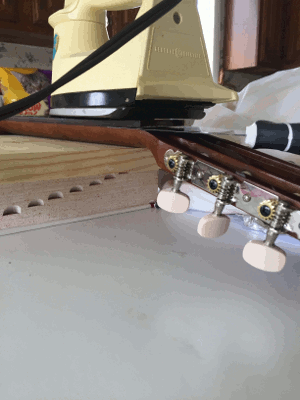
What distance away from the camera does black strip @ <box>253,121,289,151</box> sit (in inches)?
11.9

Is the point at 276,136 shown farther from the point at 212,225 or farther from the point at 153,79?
the point at 153,79

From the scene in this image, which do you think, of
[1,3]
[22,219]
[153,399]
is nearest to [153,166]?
[22,219]

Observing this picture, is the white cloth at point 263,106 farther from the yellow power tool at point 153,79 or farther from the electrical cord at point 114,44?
the electrical cord at point 114,44

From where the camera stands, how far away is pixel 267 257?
9.6 inches

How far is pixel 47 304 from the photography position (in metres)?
0.32

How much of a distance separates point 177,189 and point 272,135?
0.34 feet

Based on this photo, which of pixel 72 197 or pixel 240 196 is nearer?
pixel 240 196

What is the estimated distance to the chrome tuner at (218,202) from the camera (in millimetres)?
276

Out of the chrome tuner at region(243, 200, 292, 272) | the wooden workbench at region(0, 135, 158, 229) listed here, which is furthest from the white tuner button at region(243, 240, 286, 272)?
the wooden workbench at region(0, 135, 158, 229)

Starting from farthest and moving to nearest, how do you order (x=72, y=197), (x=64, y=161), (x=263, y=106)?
(x=263, y=106), (x=72, y=197), (x=64, y=161)

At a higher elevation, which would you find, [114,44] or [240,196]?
[114,44]

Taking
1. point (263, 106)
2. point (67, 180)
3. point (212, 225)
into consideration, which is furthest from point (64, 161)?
point (263, 106)

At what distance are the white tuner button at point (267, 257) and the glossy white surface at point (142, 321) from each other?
0.25 feet

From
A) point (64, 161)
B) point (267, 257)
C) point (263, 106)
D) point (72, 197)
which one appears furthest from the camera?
point (263, 106)
